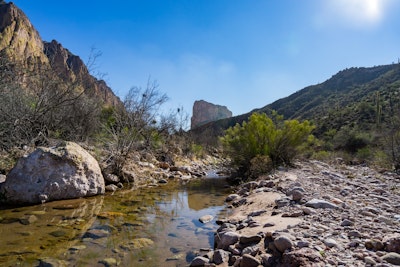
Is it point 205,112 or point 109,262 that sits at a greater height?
point 205,112

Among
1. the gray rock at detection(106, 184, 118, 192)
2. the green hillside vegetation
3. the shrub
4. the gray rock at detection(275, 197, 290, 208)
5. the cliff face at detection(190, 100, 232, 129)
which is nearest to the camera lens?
the gray rock at detection(275, 197, 290, 208)

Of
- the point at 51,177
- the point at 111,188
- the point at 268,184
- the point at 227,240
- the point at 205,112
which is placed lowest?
the point at 227,240

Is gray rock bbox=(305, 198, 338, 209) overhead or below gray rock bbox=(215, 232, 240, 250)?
overhead

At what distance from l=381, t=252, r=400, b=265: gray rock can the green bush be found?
8094mm

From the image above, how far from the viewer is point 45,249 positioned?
325 centimetres

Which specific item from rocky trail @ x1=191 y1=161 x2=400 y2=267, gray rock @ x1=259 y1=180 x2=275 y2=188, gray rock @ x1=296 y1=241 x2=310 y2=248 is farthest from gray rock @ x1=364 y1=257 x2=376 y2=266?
gray rock @ x1=259 y1=180 x2=275 y2=188

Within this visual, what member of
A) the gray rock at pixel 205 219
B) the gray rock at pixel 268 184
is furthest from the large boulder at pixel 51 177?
the gray rock at pixel 268 184

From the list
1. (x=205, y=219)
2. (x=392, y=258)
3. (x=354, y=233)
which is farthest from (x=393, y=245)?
(x=205, y=219)

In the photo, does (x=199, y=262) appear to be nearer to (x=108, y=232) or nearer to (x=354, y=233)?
(x=354, y=233)

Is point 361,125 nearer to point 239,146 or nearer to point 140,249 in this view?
point 239,146

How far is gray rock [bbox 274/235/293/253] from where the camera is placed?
2471 mm

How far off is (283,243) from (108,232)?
8.99 feet

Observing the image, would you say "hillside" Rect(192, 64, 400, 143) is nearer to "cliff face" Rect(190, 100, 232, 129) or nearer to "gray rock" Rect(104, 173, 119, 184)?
"gray rock" Rect(104, 173, 119, 184)

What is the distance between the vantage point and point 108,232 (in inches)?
157
